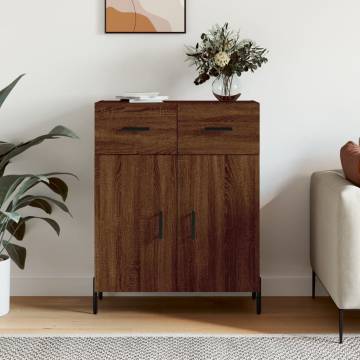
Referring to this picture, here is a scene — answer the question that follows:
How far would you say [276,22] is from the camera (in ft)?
12.1

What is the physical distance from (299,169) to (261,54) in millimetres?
656

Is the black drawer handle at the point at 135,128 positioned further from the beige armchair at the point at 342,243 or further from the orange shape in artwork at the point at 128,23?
the beige armchair at the point at 342,243

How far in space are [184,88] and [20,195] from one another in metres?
1.01

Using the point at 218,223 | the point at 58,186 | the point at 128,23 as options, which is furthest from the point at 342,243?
the point at 128,23

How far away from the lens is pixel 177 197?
3.36 metres

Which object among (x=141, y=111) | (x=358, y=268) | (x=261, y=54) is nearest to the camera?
(x=358, y=268)

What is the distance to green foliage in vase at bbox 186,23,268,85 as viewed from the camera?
346 cm

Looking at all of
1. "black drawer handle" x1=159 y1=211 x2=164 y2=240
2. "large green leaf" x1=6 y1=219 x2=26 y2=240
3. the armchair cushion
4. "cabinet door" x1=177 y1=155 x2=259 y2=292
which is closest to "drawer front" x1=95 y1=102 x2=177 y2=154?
"cabinet door" x1=177 y1=155 x2=259 y2=292

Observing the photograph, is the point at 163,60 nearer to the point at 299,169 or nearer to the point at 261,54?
the point at 261,54

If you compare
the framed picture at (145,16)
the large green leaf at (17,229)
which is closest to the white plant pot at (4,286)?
the large green leaf at (17,229)

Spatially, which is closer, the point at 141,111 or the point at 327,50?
the point at 141,111

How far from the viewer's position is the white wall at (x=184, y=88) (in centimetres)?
367

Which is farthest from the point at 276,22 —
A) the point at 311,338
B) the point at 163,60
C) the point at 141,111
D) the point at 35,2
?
the point at 311,338

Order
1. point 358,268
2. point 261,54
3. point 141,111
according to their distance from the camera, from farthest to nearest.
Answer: point 261,54 → point 141,111 → point 358,268
